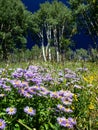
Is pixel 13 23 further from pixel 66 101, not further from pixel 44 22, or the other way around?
pixel 66 101

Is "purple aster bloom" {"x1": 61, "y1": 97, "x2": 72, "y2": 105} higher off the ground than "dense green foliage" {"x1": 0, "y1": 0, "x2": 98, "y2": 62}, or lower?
lower

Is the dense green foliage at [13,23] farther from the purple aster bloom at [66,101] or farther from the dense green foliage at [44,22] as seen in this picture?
the purple aster bloom at [66,101]

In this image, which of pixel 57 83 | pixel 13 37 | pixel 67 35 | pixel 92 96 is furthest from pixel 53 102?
pixel 67 35

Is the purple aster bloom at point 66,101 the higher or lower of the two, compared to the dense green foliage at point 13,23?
lower

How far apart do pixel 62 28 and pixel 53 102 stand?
5647 cm

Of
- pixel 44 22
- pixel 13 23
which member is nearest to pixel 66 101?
pixel 13 23

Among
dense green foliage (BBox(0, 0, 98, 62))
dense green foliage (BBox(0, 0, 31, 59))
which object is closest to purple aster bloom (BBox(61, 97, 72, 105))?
dense green foliage (BBox(0, 0, 98, 62))

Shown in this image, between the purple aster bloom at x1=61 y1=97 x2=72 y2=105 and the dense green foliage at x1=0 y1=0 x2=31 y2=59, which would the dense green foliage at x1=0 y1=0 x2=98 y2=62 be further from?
the purple aster bloom at x1=61 y1=97 x2=72 y2=105

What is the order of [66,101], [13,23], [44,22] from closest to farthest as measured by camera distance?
[66,101] → [13,23] → [44,22]

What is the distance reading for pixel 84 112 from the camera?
5.22 m

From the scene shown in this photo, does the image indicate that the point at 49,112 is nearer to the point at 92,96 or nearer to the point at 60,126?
the point at 60,126

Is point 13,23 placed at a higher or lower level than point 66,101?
higher

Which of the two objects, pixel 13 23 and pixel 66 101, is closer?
pixel 66 101

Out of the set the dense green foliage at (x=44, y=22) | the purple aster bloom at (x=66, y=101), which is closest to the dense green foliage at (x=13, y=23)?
the dense green foliage at (x=44, y=22)
